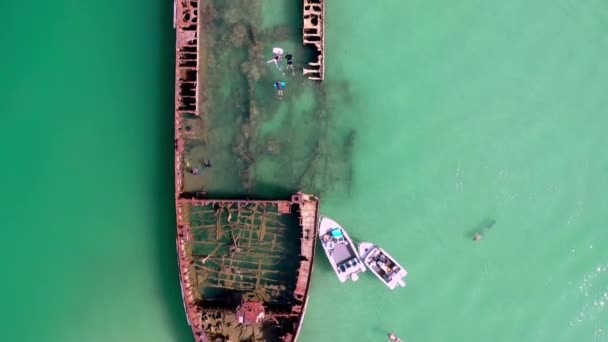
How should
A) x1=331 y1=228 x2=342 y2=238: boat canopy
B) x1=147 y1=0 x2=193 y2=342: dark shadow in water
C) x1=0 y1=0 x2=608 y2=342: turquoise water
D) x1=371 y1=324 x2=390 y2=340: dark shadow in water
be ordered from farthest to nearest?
x1=147 y1=0 x2=193 y2=342: dark shadow in water < x1=371 y1=324 x2=390 y2=340: dark shadow in water < x1=0 y1=0 x2=608 y2=342: turquoise water < x1=331 y1=228 x2=342 y2=238: boat canopy

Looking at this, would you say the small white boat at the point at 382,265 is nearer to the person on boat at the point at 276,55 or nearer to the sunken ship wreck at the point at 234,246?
the sunken ship wreck at the point at 234,246

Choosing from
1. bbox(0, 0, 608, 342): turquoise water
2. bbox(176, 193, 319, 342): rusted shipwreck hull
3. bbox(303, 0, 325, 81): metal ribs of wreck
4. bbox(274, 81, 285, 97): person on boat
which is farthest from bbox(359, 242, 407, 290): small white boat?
bbox(303, 0, 325, 81): metal ribs of wreck

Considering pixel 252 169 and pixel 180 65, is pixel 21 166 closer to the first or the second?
pixel 180 65

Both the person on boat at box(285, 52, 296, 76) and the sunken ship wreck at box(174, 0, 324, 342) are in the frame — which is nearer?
the sunken ship wreck at box(174, 0, 324, 342)

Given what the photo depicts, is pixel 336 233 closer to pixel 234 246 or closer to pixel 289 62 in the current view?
pixel 234 246

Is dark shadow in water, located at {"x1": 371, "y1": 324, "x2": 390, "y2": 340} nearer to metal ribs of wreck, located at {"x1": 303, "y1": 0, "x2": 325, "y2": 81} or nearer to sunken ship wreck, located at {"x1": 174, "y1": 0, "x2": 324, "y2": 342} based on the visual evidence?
sunken ship wreck, located at {"x1": 174, "y1": 0, "x2": 324, "y2": 342}


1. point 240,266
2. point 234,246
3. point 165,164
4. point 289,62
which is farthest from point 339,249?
point 165,164
